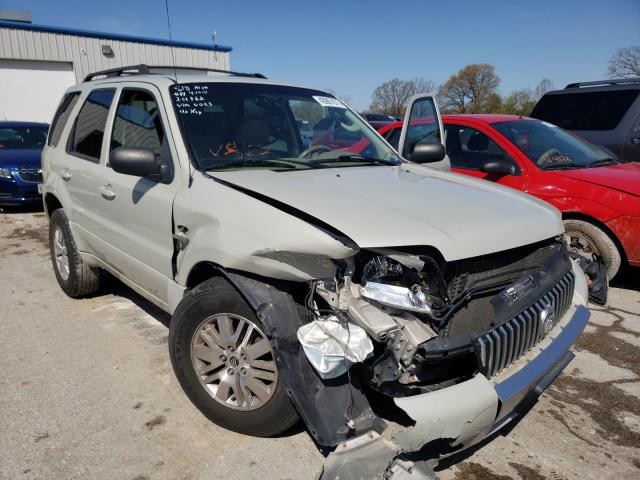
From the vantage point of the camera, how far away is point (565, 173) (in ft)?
16.2

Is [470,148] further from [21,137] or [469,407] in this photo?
[21,137]

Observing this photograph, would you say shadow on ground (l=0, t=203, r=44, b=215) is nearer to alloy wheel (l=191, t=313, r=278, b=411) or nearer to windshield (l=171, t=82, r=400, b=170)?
windshield (l=171, t=82, r=400, b=170)

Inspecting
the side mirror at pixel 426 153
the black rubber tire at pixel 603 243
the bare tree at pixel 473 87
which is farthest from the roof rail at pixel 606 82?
the bare tree at pixel 473 87

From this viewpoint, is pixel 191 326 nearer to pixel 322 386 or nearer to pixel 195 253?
pixel 195 253

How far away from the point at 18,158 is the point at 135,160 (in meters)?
7.81

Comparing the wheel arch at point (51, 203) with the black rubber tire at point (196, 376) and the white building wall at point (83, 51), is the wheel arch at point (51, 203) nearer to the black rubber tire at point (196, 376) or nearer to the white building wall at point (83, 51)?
the black rubber tire at point (196, 376)

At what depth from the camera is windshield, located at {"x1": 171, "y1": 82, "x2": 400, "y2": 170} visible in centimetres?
309

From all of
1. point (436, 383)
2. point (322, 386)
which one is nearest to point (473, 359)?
point (436, 383)

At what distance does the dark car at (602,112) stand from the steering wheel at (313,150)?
4950 millimetres

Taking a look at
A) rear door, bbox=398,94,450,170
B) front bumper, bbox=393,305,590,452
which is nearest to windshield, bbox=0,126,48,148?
rear door, bbox=398,94,450,170

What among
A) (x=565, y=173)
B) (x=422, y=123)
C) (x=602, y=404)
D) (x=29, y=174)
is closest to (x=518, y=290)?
(x=602, y=404)

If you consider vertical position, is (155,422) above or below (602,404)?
above

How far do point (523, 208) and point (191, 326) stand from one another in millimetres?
1966

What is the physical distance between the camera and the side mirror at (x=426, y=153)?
4023 millimetres
